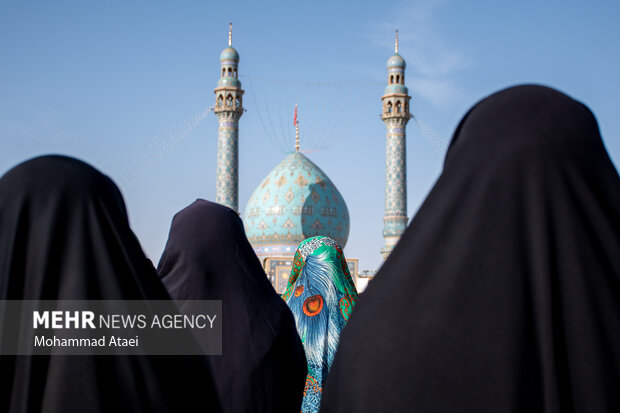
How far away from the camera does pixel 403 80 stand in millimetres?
14961

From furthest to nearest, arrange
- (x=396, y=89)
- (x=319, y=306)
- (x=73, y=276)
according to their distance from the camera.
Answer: (x=396, y=89)
(x=319, y=306)
(x=73, y=276)

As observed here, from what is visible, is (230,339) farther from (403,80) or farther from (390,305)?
(403,80)

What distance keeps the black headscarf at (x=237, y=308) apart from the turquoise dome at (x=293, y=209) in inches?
463

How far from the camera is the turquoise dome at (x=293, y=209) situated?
46.0ft

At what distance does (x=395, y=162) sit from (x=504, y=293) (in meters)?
13.3

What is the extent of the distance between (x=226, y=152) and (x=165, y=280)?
1155 cm

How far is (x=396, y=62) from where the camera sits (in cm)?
1491

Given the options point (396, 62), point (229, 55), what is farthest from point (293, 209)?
point (396, 62)

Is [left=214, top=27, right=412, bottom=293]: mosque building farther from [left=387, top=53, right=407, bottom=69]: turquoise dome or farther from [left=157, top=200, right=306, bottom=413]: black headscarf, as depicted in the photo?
[left=157, top=200, right=306, bottom=413]: black headscarf

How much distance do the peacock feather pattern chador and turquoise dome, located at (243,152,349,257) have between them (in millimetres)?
10592

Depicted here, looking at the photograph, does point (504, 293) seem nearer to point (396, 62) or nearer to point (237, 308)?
point (237, 308)

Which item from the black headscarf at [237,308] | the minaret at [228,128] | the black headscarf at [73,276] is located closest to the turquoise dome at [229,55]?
the minaret at [228,128]

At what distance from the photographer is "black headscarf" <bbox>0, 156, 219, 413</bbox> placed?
3.54 ft

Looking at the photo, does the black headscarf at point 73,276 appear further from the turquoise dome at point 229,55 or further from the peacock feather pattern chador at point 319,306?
the turquoise dome at point 229,55
